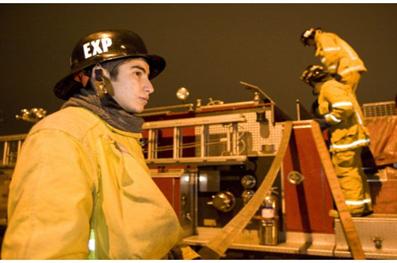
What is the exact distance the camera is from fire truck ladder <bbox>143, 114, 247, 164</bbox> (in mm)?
4504

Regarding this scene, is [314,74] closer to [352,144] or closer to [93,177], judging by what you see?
[352,144]

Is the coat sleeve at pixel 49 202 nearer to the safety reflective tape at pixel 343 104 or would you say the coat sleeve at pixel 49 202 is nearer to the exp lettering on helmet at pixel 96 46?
the exp lettering on helmet at pixel 96 46

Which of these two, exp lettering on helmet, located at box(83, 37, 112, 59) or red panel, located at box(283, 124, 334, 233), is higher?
exp lettering on helmet, located at box(83, 37, 112, 59)

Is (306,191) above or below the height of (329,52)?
below

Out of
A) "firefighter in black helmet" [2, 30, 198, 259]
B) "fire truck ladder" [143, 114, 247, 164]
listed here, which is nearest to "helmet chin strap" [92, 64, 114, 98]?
"firefighter in black helmet" [2, 30, 198, 259]

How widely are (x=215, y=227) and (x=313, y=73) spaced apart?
111 inches

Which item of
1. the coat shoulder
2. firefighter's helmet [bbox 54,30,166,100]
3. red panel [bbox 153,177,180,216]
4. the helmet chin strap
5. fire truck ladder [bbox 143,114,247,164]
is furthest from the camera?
red panel [bbox 153,177,180,216]

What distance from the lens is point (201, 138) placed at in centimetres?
479

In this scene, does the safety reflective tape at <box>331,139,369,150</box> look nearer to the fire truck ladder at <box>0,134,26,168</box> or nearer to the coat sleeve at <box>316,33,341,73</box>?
the coat sleeve at <box>316,33,341,73</box>

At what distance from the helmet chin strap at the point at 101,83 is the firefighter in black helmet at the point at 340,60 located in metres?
3.62

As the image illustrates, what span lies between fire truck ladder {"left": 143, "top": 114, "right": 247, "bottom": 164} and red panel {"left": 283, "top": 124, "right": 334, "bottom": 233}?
2.38 feet

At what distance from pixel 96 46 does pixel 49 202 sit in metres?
1.15

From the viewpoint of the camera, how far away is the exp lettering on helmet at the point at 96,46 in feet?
6.23

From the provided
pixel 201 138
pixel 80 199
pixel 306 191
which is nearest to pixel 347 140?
pixel 306 191
